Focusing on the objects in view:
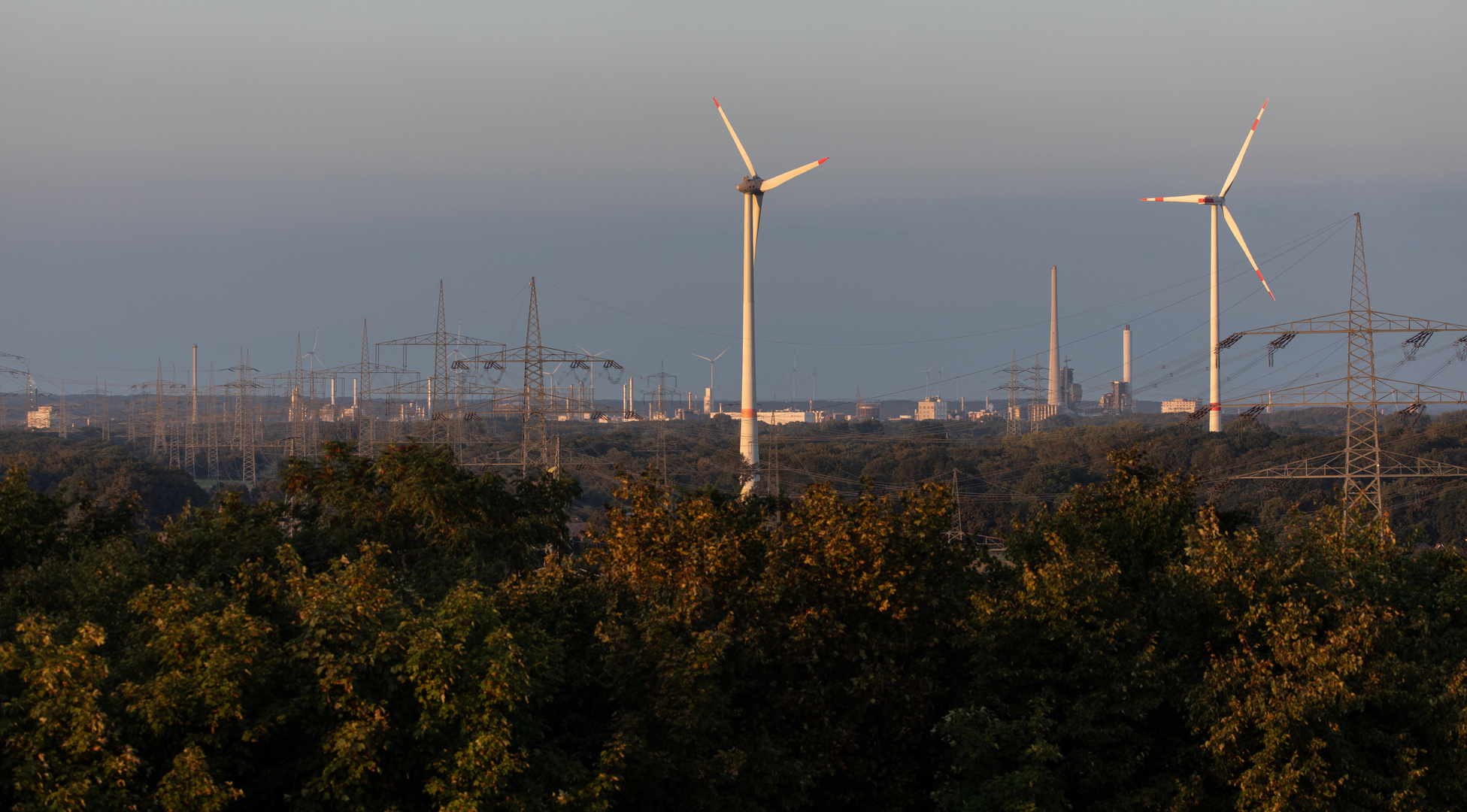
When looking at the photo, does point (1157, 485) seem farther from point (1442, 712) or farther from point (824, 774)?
point (824, 774)

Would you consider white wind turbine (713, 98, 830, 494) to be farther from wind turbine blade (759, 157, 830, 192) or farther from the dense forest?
the dense forest

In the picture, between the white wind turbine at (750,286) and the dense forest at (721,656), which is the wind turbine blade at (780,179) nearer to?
the white wind turbine at (750,286)

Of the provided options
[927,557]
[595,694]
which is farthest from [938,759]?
[595,694]

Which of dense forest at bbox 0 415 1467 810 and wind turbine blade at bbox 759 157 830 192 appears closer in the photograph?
dense forest at bbox 0 415 1467 810

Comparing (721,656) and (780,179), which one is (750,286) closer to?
(780,179)

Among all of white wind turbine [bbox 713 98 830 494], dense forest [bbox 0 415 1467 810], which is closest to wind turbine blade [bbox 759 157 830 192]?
white wind turbine [bbox 713 98 830 494]

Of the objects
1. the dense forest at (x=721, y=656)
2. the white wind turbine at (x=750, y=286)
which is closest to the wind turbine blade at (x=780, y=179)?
the white wind turbine at (x=750, y=286)

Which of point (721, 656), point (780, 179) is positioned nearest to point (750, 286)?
point (780, 179)

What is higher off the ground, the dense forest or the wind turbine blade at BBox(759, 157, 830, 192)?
the wind turbine blade at BBox(759, 157, 830, 192)

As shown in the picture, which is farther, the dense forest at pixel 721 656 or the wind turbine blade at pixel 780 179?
the wind turbine blade at pixel 780 179
